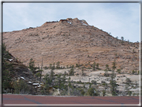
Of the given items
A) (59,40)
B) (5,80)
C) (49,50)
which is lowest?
(5,80)

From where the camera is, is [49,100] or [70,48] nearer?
[49,100]

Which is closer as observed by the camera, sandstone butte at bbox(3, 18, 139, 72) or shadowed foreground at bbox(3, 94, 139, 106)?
shadowed foreground at bbox(3, 94, 139, 106)

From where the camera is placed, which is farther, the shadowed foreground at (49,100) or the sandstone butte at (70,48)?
the sandstone butte at (70,48)

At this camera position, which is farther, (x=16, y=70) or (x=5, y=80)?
(x=16, y=70)

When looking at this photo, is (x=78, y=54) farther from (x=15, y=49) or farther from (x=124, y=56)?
(x=15, y=49)

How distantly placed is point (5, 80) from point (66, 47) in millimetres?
39806

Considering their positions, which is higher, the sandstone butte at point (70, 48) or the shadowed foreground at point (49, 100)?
the sandstone butte at point (70, 48)

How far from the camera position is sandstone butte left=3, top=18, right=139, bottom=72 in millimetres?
39812

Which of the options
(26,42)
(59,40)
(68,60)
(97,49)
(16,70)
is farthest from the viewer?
(26,42)

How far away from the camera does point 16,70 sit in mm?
10727

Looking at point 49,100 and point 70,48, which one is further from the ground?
point 70,48

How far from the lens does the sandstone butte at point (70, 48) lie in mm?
39812

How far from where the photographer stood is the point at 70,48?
47.4m

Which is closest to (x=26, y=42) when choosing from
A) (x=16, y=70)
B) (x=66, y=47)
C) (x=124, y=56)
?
(x=66, y=47)
